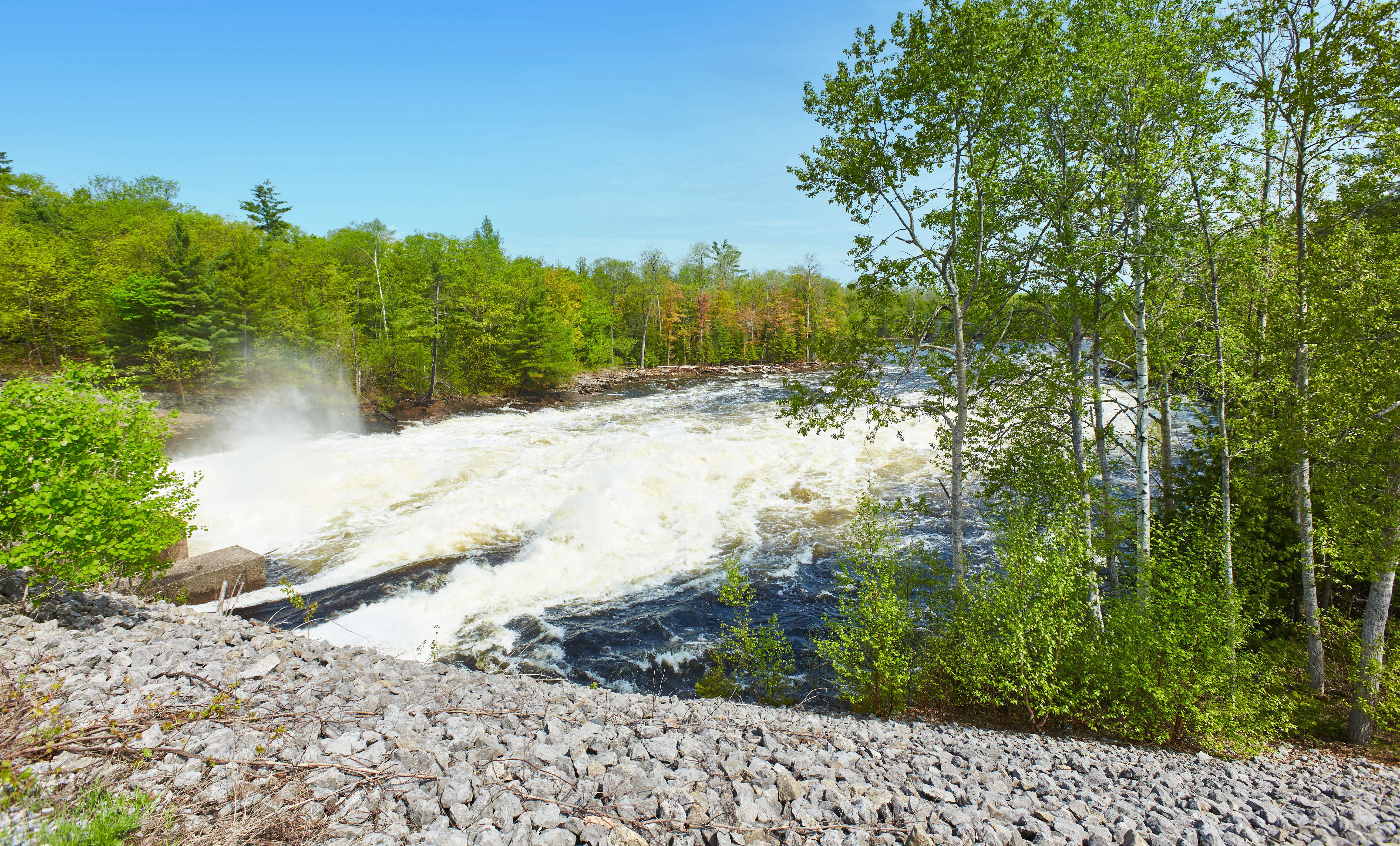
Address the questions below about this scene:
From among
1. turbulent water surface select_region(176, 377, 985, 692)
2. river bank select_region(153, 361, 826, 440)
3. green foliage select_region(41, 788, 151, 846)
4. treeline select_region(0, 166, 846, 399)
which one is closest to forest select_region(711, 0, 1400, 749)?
turbulent water surface select_region(176, 377, 985, 692)

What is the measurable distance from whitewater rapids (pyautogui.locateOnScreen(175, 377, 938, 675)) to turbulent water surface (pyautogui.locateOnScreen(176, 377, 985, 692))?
7 cm

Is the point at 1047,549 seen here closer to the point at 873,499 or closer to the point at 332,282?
the point at 873,499

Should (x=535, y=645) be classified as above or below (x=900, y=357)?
below

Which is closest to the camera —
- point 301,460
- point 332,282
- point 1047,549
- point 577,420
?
point 1047,549

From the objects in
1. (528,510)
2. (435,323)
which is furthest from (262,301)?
(528,510)

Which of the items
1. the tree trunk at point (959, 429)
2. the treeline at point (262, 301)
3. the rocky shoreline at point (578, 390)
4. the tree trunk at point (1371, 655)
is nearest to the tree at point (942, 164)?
the tree trunk at point (959, 429)

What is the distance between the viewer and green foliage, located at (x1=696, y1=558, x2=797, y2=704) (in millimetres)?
9219

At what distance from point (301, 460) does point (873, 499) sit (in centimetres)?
2076

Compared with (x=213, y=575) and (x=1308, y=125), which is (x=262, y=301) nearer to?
(x=213, y=575)

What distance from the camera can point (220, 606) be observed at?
9688 mm

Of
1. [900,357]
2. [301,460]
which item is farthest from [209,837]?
[301,460]

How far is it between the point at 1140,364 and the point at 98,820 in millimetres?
13738

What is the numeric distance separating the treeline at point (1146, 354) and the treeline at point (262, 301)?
3081 centimetres

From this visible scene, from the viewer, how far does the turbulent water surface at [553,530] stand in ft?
37.2
